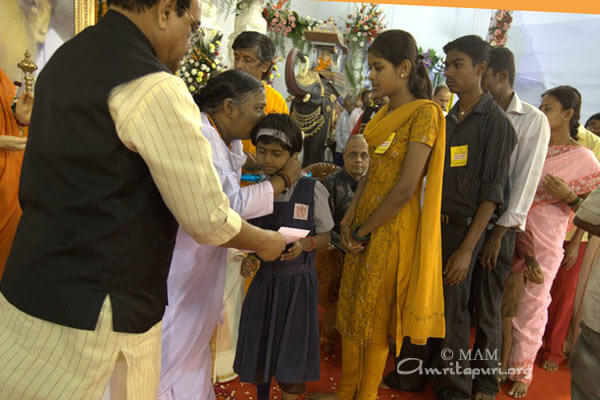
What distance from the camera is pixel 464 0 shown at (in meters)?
2.31

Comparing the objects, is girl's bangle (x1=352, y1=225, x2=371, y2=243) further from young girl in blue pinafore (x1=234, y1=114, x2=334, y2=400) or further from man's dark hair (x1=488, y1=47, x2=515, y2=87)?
man's dark hair (x1=488, y1=47, x2=515, y2=87)

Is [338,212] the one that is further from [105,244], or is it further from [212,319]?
[105,244]

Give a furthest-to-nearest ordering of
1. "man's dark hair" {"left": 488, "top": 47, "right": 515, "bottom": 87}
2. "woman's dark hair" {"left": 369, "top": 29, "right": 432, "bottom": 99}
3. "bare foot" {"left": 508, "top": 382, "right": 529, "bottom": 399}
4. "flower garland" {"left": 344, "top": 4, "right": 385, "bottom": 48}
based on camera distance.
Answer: "flower garland" {"left": 344, "top": 4, "right": 385, "bottom": 48} < "bare foot" {"left": 508, "top": 382, "right": 529, "bottom": 399} < "man's dark hair" {"left": 488, "top": 47, "right": 515, "bottom": 87} < "woman's dark hair" {"left": 369, "top": 29, "right": 432, "bottom": 99}

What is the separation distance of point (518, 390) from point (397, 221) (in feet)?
5.59


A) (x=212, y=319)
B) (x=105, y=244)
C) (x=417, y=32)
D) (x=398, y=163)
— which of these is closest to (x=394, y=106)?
(x=398, y=163)

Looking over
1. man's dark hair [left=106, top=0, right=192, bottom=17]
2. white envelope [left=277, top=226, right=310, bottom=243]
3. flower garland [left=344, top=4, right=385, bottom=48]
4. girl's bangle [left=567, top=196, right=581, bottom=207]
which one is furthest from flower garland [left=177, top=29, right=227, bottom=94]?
flower garland [left=344, top=4, right=385, bottom=48]

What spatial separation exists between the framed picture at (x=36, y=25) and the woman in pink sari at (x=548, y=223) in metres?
3.62

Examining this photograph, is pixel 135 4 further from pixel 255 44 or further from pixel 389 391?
pixel 389 391

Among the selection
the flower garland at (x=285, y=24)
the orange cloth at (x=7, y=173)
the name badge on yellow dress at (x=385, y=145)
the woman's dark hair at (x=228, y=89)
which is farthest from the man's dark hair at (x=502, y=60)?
the flower garland at (x=285, y=24)

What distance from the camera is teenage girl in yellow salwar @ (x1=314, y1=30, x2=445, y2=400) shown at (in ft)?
6.19

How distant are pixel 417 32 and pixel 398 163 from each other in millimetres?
9251

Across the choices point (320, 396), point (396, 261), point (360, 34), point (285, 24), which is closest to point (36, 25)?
point (396, 261)

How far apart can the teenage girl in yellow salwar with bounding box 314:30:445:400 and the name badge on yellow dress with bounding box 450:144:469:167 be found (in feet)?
1.28

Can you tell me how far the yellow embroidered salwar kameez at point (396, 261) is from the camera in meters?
1.95
